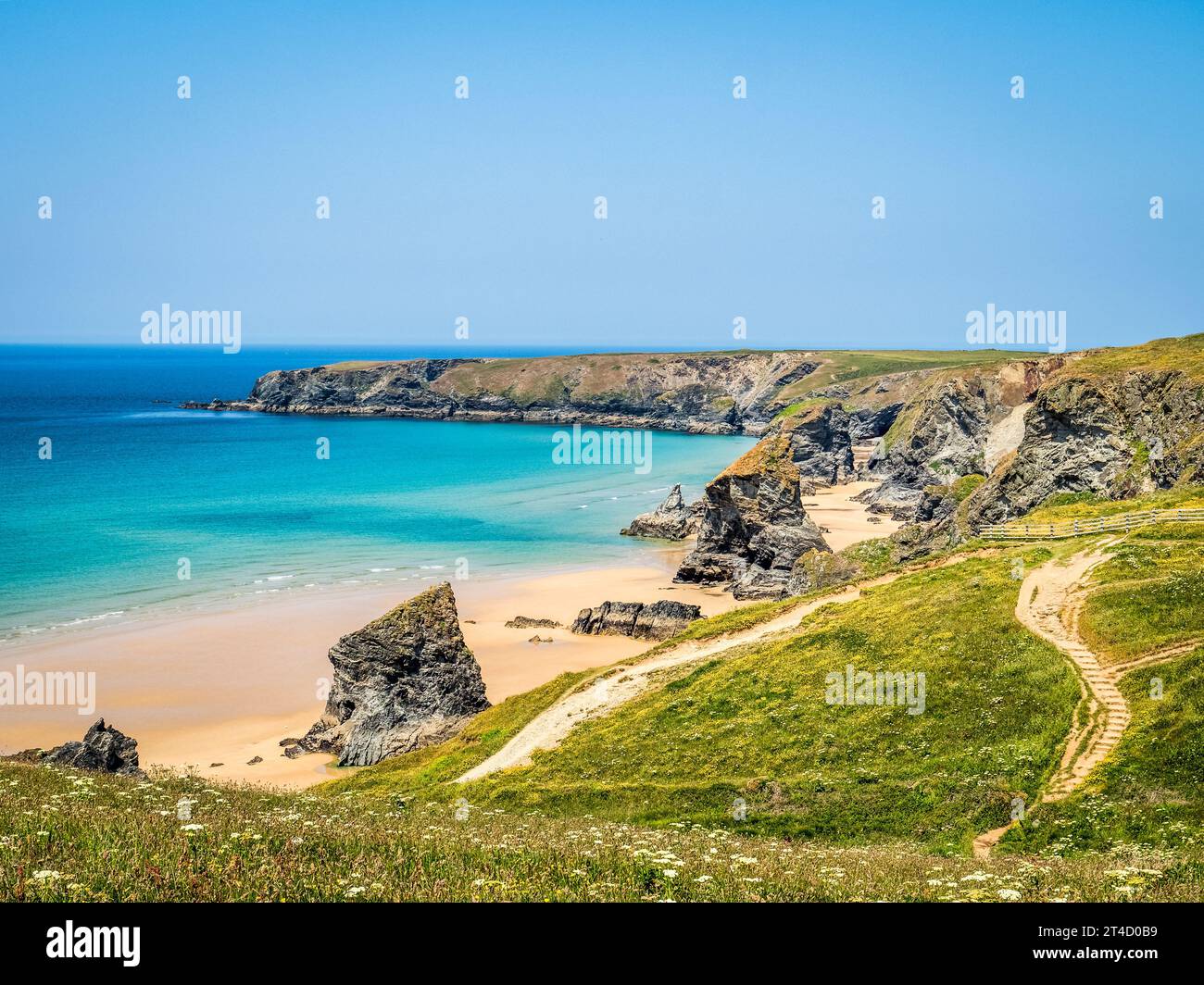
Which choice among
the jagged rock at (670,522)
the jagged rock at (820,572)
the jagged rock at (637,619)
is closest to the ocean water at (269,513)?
the jagged rock at (670,522)

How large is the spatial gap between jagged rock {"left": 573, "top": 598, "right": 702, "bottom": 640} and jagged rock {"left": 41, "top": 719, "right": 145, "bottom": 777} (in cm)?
2758

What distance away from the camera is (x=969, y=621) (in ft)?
107

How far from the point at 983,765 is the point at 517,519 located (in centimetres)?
8045

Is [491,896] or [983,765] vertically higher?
[491,896]

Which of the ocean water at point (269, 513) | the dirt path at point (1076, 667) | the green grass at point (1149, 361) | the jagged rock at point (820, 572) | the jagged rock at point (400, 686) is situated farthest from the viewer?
the ocean water at point (269, 513)

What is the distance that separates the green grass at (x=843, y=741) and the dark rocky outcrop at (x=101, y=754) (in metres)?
14.4

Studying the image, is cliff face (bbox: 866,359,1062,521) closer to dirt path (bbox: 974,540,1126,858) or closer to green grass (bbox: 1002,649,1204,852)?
dirt path (bbox: 974,540,1126,858)

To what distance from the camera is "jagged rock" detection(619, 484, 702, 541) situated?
92.4 m

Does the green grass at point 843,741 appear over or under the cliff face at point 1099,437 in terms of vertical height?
under

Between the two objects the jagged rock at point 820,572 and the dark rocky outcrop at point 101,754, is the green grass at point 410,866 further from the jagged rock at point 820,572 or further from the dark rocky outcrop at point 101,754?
the jagged rock at point 820,572

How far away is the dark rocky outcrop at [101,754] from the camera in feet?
108

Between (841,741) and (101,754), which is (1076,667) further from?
(101,754)

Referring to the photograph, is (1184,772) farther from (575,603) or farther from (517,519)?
(517,519)
